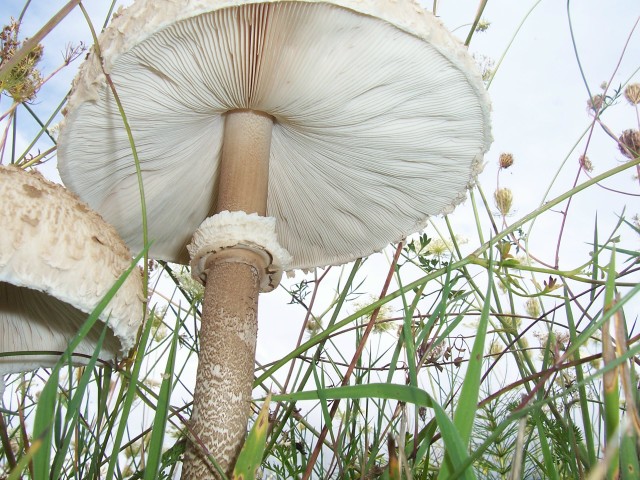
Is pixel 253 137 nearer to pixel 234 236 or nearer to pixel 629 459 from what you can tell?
pixel 234 236

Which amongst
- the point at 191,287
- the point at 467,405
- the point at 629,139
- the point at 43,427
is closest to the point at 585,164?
the point at 629,139

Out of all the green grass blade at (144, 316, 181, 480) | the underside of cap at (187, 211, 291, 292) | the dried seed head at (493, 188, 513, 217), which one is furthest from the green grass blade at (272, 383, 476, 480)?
the dried seed head at (493, 188, 513, 217)

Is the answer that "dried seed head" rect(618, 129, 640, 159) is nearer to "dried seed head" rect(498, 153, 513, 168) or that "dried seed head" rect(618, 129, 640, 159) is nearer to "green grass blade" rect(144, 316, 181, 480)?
"dried seed head" rect(498, 153, 513, 168)

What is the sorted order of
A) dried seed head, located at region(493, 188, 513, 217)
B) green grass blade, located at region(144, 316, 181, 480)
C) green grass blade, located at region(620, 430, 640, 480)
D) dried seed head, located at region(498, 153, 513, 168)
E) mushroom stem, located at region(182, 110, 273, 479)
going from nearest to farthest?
green grass blade, located at region(620, 430, 640, 480) → green grass blade, located at region(144, 316, 181, 480) → mushroom stem, located at region(182, 110, 273, 479) → dried seed head, located at region(493, 188, 513, 217) → dried seed head, located at region(498, 153, 513, 168)

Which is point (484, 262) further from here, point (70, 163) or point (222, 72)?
point (70, 163)

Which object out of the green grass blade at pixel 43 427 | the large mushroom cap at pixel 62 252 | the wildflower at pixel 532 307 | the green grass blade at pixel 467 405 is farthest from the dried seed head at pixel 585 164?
the green grass blade at pixel 43 427

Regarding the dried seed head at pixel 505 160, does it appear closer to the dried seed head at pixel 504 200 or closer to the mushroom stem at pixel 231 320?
the dried seed head at pixel 504 200

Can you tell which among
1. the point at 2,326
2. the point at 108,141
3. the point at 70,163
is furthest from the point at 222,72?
the point at 2,326
